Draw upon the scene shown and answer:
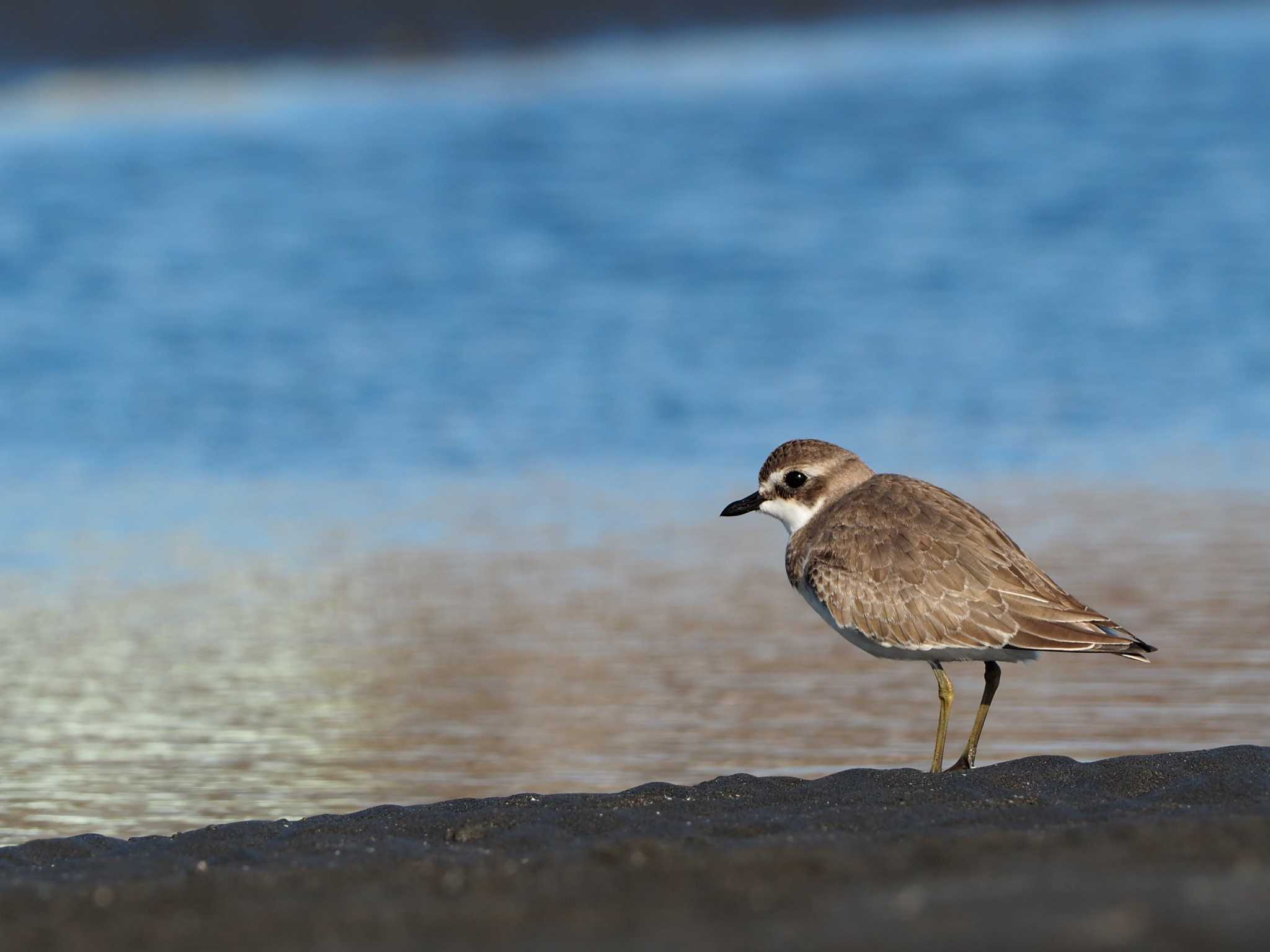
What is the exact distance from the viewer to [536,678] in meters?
7.68

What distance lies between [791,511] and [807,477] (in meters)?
0.15

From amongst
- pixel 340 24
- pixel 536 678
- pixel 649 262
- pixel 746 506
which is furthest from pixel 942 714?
pixel 340 24

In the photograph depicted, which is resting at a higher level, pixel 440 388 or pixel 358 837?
pixel 440 388

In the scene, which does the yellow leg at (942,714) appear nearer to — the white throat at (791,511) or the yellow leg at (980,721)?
the yellow leg at (980,721)

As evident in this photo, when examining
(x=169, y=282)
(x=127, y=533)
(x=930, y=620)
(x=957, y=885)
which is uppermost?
(x=169, y=282)

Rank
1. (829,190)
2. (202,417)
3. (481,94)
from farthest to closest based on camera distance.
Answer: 1. (481,94)
2. (829,190)
3. (202,417)

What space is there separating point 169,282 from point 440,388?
4288 mm

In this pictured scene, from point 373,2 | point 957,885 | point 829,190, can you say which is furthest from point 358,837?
point 373,2

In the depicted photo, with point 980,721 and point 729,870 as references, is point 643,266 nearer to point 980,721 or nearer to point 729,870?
point 980,721

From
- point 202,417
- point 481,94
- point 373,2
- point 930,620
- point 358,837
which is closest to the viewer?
point 358,837

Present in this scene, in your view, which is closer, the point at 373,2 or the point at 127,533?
the point at 127,533

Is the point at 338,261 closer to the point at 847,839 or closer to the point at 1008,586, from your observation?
the point at 1008,586

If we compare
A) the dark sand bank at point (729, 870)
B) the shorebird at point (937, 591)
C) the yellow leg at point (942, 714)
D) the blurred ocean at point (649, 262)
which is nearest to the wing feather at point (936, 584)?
the shorebird at point (937, 591)

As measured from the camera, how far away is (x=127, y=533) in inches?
422
